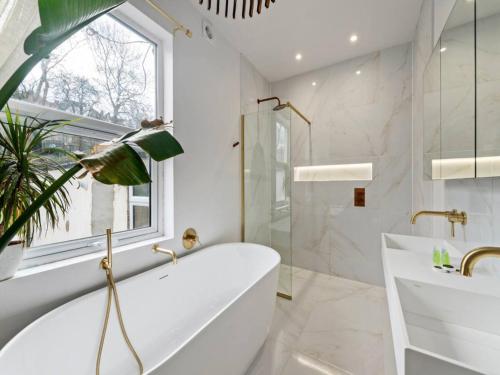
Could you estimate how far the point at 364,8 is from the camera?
1757mm

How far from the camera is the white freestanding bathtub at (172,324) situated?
0.82m

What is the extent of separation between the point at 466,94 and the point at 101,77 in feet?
7.18

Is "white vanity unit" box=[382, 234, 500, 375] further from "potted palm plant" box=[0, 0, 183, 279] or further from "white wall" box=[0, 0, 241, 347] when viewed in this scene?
"white wall" box=[0, 0, 241, 347]

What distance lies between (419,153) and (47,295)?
112 inches

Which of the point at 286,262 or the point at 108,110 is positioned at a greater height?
the point at 108,110

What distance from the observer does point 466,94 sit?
3.44 feet

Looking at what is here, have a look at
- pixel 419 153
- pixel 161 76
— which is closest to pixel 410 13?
pixel 419 153

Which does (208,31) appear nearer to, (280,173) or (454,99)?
(280,173)

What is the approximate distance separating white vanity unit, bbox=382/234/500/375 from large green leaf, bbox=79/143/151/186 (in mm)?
814

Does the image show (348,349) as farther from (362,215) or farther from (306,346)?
(362,215)

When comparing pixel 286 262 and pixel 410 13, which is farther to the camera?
pixel 286 262

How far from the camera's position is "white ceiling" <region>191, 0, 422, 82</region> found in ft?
5.73

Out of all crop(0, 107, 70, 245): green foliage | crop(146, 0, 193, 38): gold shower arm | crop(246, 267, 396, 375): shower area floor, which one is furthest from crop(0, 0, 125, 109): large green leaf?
crop(246, 267, 396, 375): shower area floor

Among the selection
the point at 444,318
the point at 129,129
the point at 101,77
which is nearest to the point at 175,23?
the point at 101,77
